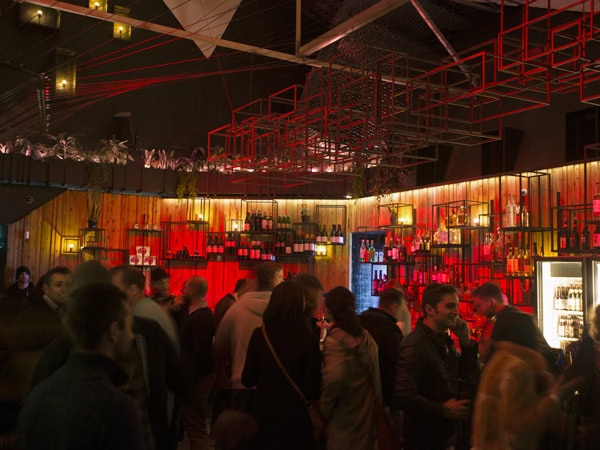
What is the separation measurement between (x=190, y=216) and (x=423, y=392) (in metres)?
8.98

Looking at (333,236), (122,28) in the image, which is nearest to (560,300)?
(333,236)

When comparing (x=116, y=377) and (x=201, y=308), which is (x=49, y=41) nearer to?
(x=201, y=308)

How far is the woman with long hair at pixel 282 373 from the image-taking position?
3.15 meters

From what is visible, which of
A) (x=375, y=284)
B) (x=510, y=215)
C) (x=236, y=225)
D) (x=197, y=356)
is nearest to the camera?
(x=197, y=356)

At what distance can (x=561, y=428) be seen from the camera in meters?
2.36

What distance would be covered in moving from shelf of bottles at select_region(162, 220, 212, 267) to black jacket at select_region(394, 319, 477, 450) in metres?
8.54

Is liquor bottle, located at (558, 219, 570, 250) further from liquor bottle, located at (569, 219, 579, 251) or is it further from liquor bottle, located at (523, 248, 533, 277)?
liquor bottle, located at (523, 248, 533, 277)

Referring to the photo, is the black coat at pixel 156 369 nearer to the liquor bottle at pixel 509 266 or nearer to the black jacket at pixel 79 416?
the black jacket at pixel 79 416

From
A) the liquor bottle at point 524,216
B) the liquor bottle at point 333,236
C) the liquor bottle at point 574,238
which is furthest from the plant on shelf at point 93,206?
the liquor bottle at point 574,238

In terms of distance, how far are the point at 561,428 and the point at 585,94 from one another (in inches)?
242

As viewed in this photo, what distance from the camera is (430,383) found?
3.17 metres

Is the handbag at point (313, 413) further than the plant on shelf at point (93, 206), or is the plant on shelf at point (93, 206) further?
the plant on shelf at point (93, 206)

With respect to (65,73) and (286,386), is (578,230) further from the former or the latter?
(65,73)

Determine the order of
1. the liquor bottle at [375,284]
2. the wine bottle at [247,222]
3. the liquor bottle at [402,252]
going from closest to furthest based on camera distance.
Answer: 1. the liquor bottle at [402,252]
2. the liquor bottle at [375,284]
3. the wine bottle at [247,222]
